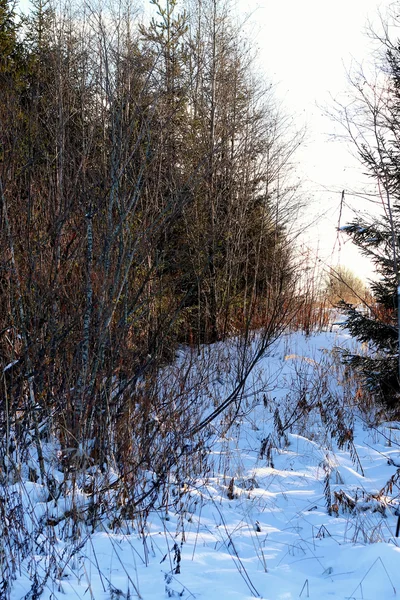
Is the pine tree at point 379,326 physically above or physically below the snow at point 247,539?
above

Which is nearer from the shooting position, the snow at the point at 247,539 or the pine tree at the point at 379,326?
the snow at the point at 247,539

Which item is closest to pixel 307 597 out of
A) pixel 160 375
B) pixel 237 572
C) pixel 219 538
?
pixel 237 572

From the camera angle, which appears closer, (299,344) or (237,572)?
(237,572)

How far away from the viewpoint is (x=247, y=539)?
3490 mm

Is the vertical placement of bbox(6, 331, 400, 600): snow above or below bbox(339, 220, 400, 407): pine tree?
below

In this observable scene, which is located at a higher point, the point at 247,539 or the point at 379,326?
the point at 379,326

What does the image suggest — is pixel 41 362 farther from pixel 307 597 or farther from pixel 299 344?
pixel 299 344

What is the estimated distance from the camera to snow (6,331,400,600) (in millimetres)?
2773

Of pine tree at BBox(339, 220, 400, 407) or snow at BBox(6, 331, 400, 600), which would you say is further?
pine tree at BBox(339, 220, 400, 407)

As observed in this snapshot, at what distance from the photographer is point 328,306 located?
12.6m

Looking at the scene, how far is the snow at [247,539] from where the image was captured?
2.77 metres

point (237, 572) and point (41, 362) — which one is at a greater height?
point (41, 362)

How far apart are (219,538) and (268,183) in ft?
33.5

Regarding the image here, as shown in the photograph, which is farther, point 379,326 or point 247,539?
point 379,326
